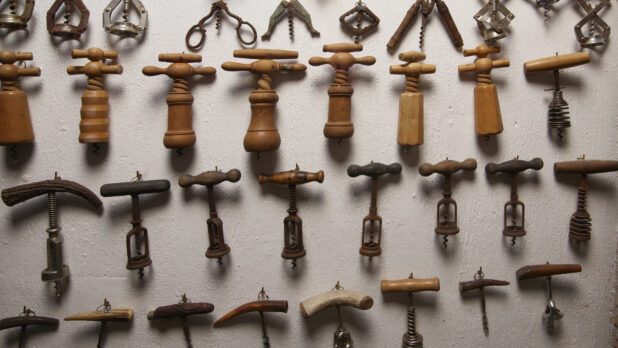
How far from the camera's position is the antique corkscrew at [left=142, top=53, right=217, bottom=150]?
123 cm

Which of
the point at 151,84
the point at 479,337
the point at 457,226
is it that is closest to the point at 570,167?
the point at 457,226

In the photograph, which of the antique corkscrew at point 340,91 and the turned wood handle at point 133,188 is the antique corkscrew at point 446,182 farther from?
the turned wood handle at point 133,188

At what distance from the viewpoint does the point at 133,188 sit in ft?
4.17

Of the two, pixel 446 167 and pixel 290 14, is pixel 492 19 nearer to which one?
pixel 446 167

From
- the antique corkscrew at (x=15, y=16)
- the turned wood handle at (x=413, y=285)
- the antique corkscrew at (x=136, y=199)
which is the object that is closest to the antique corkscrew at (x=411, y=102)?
the turned wood handle at (x=413, y=285)

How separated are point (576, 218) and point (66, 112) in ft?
6.08

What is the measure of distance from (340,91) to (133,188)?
2.45ft

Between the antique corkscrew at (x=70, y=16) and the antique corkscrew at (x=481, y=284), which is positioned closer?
the antique corkscrew at (x=70, y=16)

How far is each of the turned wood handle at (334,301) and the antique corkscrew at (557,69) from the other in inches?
35.7

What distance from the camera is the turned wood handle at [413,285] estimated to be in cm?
134

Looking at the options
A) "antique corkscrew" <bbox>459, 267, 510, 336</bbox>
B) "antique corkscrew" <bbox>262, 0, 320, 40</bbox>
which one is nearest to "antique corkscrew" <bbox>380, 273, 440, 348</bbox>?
"antique corkscrew" <bbox>459, 267, 510, 336</bbox>

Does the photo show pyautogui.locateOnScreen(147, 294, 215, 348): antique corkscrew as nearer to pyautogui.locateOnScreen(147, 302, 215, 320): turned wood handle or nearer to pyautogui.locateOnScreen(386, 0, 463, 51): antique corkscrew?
pyautogui.locateOnScreen(147, 302, 215, 320): turned wood handle

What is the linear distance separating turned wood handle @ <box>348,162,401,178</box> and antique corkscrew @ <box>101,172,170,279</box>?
0.63m

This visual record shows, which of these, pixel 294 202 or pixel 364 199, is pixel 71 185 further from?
pixel 364 199
